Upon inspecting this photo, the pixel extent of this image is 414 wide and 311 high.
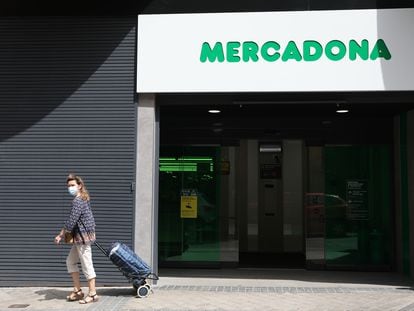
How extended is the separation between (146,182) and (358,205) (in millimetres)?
4629

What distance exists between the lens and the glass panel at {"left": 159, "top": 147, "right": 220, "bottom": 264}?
11.0 meters

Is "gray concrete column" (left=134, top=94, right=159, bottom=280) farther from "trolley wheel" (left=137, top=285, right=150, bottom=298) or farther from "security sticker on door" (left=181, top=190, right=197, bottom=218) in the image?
"security sticker on door" (left=181, top=190, right=197, bottom=218)

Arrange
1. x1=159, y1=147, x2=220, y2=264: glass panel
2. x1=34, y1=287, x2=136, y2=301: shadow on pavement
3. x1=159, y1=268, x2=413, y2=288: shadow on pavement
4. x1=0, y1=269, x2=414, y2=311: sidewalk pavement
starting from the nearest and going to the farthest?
x1=0, y1=269, x2=414, y2=311: sidewalk pavement → x1=34, y1=287, x2=136, y2=301: shadow on pavement → x1=159, y1=268, x2=413, y2=288: shadow on pavement → x1=159, y1=147, x2=220, y2=264: glass panel

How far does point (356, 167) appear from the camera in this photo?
36.3 feet

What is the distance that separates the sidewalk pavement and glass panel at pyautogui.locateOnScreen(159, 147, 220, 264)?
92 centimetres

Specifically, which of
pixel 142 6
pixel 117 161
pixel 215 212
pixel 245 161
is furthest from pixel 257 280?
pixel 142 6

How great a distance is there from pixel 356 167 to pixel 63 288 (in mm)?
6164

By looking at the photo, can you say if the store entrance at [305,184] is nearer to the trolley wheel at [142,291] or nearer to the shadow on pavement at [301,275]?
the shadow on pavement at [301,275]

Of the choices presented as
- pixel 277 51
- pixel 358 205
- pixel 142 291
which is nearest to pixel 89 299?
pixel 142 291

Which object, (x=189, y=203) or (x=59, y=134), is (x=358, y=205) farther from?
(x=59, y=134)

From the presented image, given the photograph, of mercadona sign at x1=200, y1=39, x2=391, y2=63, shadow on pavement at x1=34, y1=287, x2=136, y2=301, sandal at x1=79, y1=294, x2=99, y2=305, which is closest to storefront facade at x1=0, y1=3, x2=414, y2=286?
mercadona sign at x1=200, y1=39, x2=391, y2=63

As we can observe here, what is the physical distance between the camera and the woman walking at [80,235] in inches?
298

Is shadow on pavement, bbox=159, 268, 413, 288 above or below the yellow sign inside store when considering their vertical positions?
below

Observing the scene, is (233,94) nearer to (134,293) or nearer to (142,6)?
(142,6)
